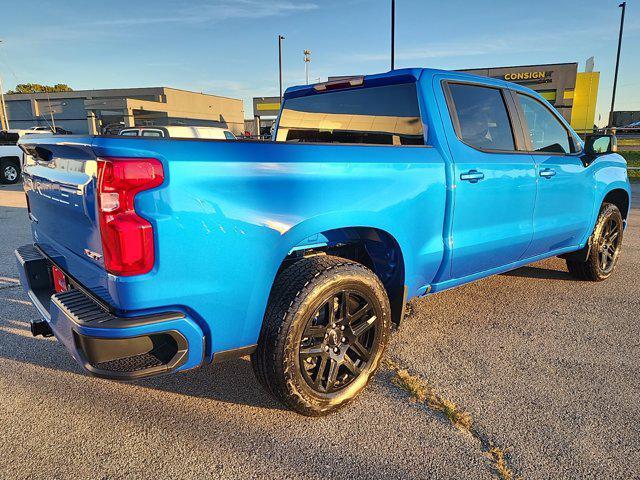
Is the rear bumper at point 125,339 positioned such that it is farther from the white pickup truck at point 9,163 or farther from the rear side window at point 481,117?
the white pickup truck at point 9,163

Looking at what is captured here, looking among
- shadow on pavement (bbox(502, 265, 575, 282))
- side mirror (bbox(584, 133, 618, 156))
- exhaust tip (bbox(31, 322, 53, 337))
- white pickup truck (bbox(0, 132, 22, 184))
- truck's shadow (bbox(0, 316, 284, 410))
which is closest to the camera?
exhaust tip (bbox(31, 322, 53, 337))

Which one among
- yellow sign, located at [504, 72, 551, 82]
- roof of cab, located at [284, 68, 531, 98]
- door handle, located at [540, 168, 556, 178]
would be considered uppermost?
yellow sign, located at [504, 72, 551, 82]

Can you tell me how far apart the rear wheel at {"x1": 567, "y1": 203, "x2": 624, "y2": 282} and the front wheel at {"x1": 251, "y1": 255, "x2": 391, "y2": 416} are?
3.07 meters

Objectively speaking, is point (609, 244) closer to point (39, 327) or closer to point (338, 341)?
point (338, 341)

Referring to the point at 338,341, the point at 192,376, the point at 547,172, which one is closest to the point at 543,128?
the point at 547,172

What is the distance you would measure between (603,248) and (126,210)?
15.8 ft

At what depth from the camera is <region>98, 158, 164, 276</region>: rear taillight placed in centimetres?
186

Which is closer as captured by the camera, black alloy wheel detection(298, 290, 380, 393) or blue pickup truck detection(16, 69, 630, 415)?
blue pickup truck detection(16, 69, 630, 415)

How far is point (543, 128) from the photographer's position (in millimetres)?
4094

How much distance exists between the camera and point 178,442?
7.75ft

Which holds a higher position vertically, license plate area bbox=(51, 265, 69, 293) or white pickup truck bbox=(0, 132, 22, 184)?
license plate area bbox=(51, 265, 69, 293)

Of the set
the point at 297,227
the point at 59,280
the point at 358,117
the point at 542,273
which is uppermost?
the point at 358,117

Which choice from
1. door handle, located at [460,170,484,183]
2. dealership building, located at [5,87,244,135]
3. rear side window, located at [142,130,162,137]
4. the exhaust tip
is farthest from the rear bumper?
dealership building, located at [5,87,244,135]

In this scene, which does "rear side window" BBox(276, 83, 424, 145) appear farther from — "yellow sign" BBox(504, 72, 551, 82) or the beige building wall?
the beige building wall
